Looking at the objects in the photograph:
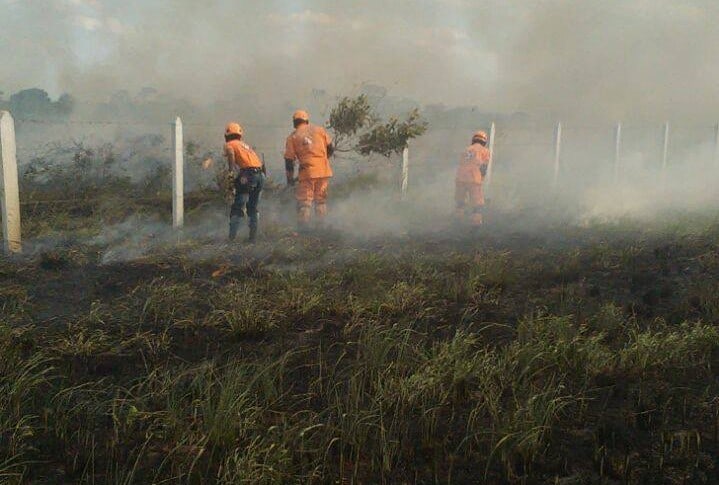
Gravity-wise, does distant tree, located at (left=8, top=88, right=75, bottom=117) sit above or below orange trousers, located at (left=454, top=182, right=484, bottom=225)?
above

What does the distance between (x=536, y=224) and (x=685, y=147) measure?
13252mm

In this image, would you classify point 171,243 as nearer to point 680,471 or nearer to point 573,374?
point 573,374

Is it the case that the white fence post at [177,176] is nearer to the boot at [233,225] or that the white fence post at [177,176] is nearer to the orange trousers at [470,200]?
the boot at [233,225]

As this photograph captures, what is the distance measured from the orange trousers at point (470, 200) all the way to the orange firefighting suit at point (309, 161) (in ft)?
7.87

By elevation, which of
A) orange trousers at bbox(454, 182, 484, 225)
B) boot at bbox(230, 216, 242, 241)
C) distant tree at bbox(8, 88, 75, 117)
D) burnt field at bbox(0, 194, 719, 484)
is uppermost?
distant tree at bbox(8, 88, 75, 117)

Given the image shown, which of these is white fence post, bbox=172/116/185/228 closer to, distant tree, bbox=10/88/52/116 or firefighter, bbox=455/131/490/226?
firefighter, bbox=455/131/490/226

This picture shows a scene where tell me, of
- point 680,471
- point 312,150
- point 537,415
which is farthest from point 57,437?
point 312,150

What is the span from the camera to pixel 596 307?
421 centimetres

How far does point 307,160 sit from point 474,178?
112 inches

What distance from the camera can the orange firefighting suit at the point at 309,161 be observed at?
26.3 feet

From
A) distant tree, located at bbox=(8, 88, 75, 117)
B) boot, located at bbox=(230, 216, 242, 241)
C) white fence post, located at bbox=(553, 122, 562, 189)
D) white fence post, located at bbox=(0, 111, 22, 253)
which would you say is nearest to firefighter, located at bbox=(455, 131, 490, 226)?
boot, located at bbox=(230, 216, 242, 241)

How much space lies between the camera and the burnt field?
2.20 m

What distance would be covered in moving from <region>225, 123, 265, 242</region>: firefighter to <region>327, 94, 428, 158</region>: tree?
9.33 feet

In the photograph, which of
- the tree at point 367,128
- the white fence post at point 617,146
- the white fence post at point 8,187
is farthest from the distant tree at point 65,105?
the white fence post at point 617,146
